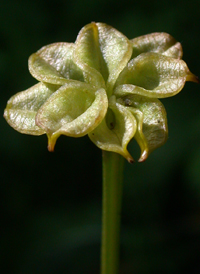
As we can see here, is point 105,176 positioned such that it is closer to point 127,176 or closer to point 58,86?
point 58,86

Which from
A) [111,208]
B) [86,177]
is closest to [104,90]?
[111,208]

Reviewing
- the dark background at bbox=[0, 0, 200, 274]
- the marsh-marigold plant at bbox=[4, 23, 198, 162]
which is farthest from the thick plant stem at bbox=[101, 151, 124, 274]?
the dark background at bbox=[0, 0, 200, 274]

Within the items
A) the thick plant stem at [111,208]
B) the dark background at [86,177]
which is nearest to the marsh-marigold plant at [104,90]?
the thick plant stem at [111,208]

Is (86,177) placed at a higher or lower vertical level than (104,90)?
lower

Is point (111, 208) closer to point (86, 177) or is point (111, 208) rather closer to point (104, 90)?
→ point (104, 90)

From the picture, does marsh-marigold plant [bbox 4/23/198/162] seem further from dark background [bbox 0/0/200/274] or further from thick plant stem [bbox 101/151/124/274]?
dark background [bbox 0/0/200/274]

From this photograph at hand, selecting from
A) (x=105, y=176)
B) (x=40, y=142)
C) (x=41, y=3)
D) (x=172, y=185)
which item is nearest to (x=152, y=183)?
(x=172, y=185)
